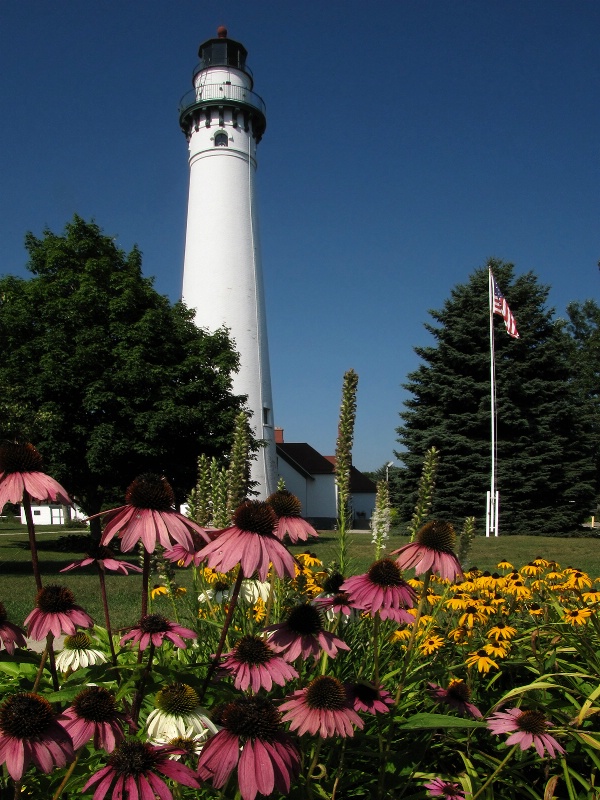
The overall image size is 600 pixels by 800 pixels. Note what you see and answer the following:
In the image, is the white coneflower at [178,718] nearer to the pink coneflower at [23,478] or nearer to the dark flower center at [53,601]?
the dark flower center at [53,601]

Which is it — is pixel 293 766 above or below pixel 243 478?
below

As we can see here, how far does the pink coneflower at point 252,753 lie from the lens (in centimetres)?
129

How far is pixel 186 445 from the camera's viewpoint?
18.7 metres

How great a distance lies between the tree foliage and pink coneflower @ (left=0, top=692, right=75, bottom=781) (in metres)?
16.0

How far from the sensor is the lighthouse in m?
22.6

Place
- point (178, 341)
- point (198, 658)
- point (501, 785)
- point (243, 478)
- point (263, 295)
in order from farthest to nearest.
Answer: point (263, 295), point (178, 341), point (198, 658), point (243, 478), point (501, 785)

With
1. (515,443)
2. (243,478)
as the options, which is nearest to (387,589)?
(243,478)

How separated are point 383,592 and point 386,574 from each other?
0.05 meters

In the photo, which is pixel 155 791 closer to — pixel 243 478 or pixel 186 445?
pixel 243 478

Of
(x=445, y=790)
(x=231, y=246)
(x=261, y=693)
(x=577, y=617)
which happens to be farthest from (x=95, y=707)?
(x=231, y=246)

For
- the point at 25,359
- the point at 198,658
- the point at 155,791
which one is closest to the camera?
the point at 155,791

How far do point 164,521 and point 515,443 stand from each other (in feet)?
80.6

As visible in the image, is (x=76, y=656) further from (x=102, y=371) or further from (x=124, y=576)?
(x=102, y=371)

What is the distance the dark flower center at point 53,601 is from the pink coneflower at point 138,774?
0.57 meters
